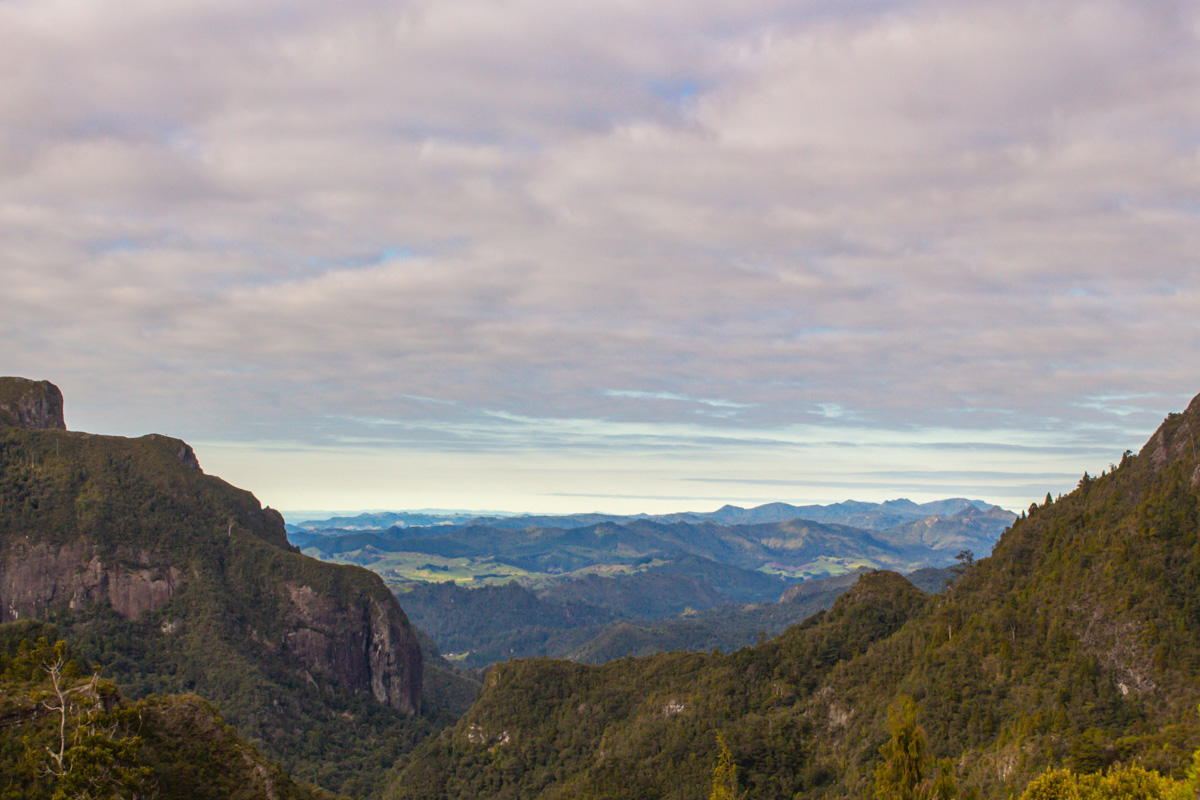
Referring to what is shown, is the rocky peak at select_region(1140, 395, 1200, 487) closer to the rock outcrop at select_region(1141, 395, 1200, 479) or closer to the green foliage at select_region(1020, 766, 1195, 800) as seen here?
the rock outcrop at select_region(1141, 395, 1200, 479)

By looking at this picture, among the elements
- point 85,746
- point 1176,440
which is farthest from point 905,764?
point 1176,440

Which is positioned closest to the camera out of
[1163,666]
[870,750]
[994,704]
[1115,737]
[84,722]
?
[84,722]

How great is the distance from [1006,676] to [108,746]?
135m

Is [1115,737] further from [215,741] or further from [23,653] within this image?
[23,653]

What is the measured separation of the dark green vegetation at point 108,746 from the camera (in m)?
68.3

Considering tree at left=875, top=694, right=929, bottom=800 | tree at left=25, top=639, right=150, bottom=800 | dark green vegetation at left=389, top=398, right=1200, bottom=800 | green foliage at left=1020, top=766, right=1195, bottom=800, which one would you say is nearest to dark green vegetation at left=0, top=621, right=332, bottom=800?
tree at left=25, top=639, right=150, bottom=800

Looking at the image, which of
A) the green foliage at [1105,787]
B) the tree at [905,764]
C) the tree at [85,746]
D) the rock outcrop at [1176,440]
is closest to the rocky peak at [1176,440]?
the rock outcrop at [1176,440]

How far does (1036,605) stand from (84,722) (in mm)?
148517

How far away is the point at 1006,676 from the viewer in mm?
139750

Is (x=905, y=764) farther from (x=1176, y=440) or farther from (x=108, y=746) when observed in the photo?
(x=1176, y=440)

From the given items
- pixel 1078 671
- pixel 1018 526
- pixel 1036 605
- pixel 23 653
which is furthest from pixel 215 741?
pixel 1018 526

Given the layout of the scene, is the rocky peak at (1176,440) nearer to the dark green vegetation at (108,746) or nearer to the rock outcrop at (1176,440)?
the rock outcrop at (1176,440)

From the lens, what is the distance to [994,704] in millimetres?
136125

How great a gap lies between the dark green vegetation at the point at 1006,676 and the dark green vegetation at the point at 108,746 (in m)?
90.8
